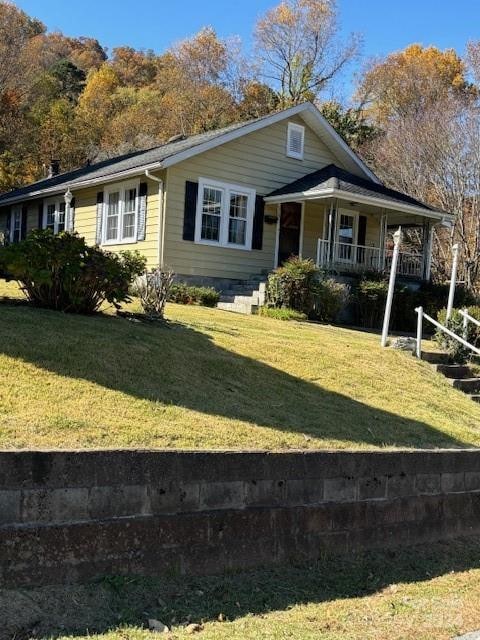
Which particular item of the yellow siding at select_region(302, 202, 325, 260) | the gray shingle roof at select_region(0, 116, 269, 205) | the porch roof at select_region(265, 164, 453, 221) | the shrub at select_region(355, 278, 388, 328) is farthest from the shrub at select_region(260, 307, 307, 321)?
the yellow siding at select_region(302, 202, 325, 260)

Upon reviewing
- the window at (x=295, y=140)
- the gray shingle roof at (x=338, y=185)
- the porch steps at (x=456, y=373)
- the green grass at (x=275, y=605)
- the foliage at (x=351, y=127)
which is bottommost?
the green grass at (x=275, y=605)

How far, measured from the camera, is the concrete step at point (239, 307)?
602 inches

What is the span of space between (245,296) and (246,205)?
10.3ft

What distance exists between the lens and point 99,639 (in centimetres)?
340

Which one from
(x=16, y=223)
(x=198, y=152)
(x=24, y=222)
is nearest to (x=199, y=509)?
(x=198, y=152)

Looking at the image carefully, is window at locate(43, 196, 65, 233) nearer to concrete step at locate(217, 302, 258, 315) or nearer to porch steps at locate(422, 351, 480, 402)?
concrete step at locate(217, 302, 258, 315)

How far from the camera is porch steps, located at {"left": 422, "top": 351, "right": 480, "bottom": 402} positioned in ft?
32.2

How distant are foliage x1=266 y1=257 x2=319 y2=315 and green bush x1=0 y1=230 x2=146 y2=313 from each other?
7229 millimetres

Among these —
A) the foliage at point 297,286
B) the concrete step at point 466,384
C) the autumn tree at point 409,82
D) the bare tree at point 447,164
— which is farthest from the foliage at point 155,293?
the autumn tree at point 409,82

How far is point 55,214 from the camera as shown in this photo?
21562 millimetres

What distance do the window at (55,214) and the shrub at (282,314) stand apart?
9.23 meters

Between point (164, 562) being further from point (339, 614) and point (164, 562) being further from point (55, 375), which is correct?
point (55, 375)

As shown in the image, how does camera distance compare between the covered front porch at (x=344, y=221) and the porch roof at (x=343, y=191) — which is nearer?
the porch roof at (x=343, y=191)

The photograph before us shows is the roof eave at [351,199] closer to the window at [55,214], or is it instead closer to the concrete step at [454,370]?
the window at [55,214]
